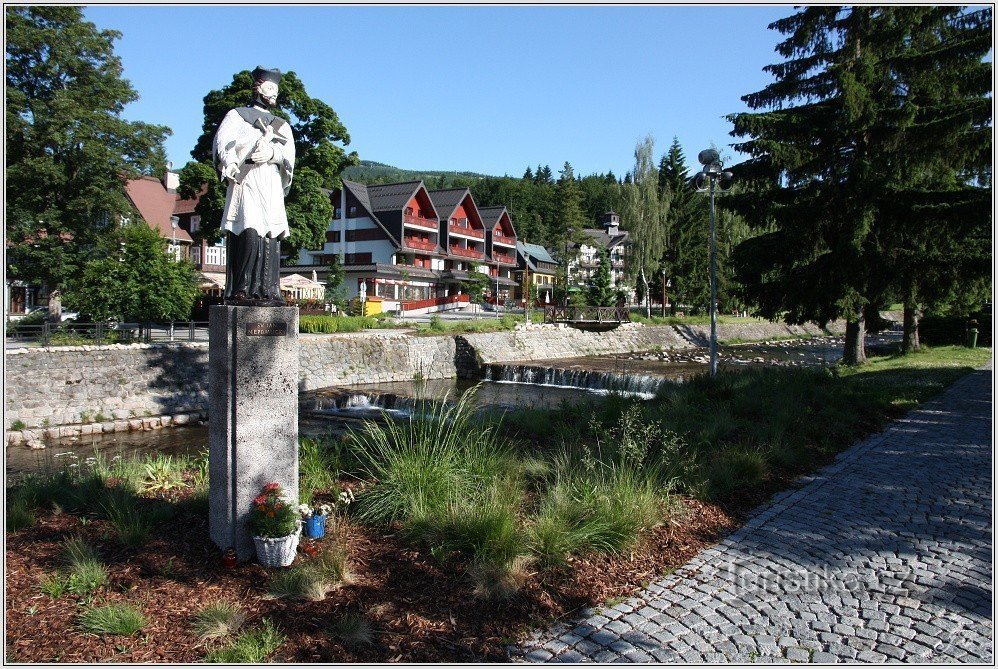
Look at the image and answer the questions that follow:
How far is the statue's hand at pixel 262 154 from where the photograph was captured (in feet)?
16.7

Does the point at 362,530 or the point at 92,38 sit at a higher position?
the point at 92,38

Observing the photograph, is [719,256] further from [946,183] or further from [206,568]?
[206,568]

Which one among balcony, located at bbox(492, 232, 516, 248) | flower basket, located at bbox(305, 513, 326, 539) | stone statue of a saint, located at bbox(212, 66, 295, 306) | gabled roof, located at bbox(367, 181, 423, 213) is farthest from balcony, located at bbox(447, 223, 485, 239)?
flower basket, located at bbox(305, 513, 326, 539)

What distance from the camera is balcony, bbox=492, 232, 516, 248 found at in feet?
218

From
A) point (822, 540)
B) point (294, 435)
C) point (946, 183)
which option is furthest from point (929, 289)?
point (294, 435)

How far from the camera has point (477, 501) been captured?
5336 millimetres

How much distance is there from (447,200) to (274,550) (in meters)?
58.6

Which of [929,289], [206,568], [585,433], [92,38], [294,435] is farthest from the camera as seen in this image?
[92,38]

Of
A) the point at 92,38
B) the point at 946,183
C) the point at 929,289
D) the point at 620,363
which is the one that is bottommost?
the point at 620,363

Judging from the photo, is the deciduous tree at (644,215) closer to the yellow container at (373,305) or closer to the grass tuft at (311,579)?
the yellow container at (373,305)

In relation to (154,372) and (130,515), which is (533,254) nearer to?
(154,372)

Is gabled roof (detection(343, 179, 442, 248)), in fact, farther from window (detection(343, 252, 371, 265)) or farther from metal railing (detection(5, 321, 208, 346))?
metal railing (detection(5, 321, 208, 346))

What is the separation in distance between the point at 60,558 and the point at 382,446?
283 centimetres

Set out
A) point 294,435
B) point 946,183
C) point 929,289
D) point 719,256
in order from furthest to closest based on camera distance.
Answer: point 719,256 < point 946,183 < point 929,289 < point 294,435
